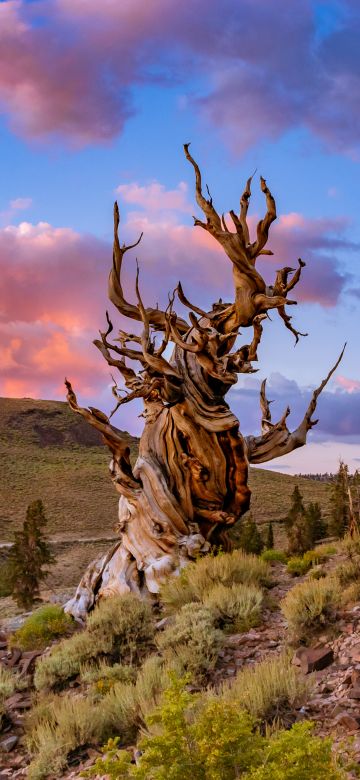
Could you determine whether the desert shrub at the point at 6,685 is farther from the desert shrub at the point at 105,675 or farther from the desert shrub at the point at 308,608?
the desert shrub at the point at 308,608

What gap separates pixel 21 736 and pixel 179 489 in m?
6.09

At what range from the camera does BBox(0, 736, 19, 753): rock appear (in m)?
6.62

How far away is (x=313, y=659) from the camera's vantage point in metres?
6.51

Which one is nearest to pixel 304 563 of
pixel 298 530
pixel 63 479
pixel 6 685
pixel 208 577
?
pixel 208 577

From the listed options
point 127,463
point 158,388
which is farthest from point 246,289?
point 127,463

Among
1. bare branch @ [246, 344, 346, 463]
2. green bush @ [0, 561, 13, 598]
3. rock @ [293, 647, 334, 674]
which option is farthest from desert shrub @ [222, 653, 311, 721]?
green bush @ [0, 561, 13, 598]

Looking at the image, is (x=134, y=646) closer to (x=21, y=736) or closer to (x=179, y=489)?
(x=21, y=736)

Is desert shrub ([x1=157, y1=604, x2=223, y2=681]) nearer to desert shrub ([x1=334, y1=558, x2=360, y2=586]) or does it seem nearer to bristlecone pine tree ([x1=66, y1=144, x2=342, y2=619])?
desert shrub ([x1=334, y1=558, x2=360, y2=586])

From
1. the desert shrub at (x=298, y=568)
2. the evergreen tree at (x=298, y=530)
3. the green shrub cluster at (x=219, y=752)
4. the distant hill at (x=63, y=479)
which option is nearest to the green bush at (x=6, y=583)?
the evergreen tree at (x=298, y=530)

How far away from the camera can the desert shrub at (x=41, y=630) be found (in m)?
10.0

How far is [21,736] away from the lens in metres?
6.86

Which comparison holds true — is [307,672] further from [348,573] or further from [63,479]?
[63,479]

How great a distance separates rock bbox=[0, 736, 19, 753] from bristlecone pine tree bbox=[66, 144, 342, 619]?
193 inches

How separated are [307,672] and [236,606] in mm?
2133
